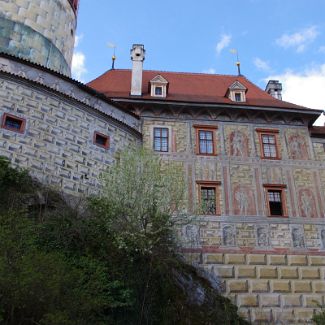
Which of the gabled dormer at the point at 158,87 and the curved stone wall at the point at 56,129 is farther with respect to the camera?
the gabled dormer at the point at 158,87

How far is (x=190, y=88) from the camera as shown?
696 inches

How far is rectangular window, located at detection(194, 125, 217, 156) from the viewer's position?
1513 centimetres

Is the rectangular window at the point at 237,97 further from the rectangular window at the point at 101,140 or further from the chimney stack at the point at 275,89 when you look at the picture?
the rectangular window at the point at 101,140

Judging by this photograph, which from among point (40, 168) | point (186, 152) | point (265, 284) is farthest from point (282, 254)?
point (40, 168)

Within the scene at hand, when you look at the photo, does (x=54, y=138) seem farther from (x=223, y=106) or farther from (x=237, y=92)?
(x=237, y=92)

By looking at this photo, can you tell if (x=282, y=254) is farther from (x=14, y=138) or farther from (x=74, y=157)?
(x=14, y=138)

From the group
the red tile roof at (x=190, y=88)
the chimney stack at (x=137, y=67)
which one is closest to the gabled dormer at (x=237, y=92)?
the red tile roof at (x=190, y=88)

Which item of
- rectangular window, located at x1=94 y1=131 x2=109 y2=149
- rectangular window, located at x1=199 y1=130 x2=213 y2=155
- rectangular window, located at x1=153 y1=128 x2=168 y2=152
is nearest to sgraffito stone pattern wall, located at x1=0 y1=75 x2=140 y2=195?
rectangular window, located at x1=94 y1=131 x2=109 y2=149

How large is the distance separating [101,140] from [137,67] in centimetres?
393

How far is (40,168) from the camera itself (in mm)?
12211

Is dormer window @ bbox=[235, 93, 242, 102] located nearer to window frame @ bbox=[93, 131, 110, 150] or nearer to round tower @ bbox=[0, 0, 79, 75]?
window frame @ bbox=[93, 131, 110, 150]

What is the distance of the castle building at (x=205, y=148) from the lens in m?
12.8

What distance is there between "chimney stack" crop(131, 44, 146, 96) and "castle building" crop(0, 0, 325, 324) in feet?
0.14

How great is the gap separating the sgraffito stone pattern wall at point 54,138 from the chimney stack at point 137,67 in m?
2.26
